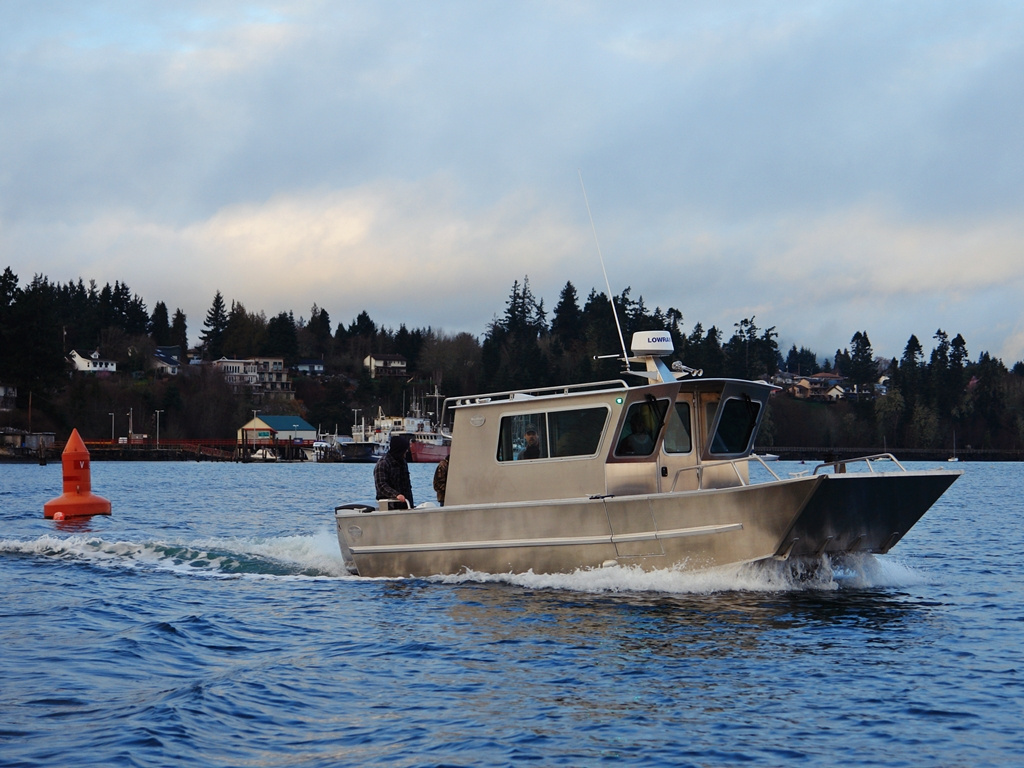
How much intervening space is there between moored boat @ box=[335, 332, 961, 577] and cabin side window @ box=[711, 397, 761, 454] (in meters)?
0.02

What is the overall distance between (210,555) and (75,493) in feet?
31.4

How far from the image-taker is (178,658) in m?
10.5

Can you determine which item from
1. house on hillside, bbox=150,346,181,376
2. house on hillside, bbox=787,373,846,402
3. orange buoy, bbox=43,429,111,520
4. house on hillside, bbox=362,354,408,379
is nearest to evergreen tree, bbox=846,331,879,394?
house on hillside, bbox=787,373,846,402

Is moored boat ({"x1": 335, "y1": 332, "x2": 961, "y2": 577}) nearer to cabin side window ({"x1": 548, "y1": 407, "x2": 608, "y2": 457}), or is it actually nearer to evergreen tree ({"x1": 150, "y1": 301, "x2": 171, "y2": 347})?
cabin side window ({"x1": 548, "y1": 407, "x2": 608, "y2": 457})

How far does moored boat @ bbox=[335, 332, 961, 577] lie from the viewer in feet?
41.5

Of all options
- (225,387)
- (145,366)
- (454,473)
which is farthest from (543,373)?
(454,473)

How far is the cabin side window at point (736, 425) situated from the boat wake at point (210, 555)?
604 centimetres

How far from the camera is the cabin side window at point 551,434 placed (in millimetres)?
13891

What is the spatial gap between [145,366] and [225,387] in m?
Result: 14.6

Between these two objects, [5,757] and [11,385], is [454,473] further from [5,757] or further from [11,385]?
[11,385]

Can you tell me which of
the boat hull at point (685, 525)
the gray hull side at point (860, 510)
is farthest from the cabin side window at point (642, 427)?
the gray hull side at point (860, 510)

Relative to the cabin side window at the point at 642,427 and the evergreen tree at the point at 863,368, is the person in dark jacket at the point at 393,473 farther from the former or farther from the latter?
the evergreen tree at the point at 863,368

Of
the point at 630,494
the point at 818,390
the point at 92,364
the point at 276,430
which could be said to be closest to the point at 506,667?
the point at 630,494

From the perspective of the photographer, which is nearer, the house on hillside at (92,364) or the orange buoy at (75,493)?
the orange buoy at (75,493)
